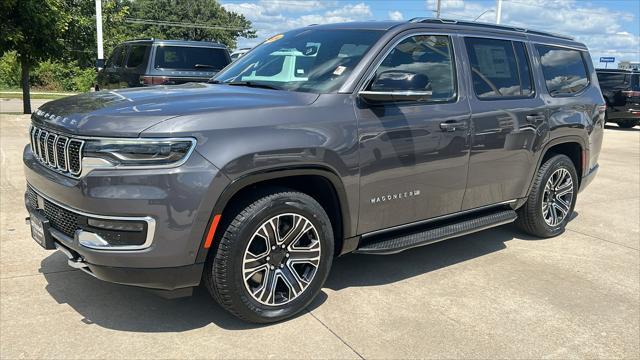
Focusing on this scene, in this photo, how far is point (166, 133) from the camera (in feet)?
9.70

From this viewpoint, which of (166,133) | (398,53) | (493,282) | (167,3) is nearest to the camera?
(166,133)

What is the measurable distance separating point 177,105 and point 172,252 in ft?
2.79

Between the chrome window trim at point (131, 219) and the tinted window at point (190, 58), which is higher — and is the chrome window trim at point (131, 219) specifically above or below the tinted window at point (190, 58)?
below

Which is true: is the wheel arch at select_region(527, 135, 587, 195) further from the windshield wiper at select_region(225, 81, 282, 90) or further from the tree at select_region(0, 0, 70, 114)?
the tree at select_region(0, 0, 70, 114)

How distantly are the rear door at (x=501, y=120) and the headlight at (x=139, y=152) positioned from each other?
7.95ft

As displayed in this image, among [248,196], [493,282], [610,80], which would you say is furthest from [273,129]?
[610,80]

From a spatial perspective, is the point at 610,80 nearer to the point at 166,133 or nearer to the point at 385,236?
the point at 385,236

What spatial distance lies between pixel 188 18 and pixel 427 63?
63.2 meters

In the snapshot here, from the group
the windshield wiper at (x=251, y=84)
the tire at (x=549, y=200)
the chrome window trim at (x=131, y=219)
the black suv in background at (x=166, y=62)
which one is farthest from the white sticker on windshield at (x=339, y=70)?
the black suv in background at (x=166, y=62)

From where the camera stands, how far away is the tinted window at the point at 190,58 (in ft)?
34.8

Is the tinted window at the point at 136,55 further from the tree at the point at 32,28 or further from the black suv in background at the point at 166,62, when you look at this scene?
the tree at the point at 32,28

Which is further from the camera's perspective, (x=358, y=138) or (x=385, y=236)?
(x=385, y=236)

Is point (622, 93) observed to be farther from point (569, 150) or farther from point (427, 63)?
point (427, 63)

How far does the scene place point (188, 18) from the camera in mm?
62969
